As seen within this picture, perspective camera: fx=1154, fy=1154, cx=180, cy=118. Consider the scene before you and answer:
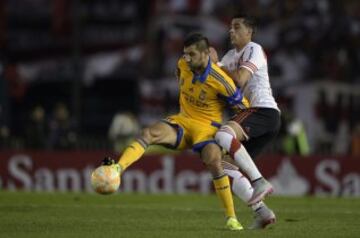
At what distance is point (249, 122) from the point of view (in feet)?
40.5

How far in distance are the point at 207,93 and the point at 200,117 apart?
275 mm

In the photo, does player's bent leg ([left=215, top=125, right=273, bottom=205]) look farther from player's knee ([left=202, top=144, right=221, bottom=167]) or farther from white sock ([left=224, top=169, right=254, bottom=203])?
white sock ([left=224, top=169, right=254, bottom=203])

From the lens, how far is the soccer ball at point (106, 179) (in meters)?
11.4

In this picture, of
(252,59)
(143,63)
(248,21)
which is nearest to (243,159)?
(252,59)

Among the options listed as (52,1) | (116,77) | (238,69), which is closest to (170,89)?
(116,77)

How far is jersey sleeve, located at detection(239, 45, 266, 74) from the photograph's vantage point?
1226 centimetres

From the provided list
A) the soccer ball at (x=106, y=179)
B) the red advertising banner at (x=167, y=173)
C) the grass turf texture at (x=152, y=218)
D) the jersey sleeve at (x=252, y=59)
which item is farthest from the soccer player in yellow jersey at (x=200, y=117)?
the red advertising banner at (x=167, y=173)

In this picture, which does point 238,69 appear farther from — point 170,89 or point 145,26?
point 145,26

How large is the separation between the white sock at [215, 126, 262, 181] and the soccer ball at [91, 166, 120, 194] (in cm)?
119

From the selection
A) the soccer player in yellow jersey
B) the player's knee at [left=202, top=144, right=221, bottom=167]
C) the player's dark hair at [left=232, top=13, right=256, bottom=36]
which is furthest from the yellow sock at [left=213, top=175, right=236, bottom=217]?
the player's dark hair at [left=232, top=13, right=256, bottom=36]

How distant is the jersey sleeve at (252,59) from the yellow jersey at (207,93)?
246 mm

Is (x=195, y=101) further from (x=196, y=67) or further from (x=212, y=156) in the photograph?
(x=212, y=156)

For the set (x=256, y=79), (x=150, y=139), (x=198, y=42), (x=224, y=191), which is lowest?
(x=224, y=191)

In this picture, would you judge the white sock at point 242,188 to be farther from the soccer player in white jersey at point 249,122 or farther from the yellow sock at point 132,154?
the yellow sock at point 132,154
